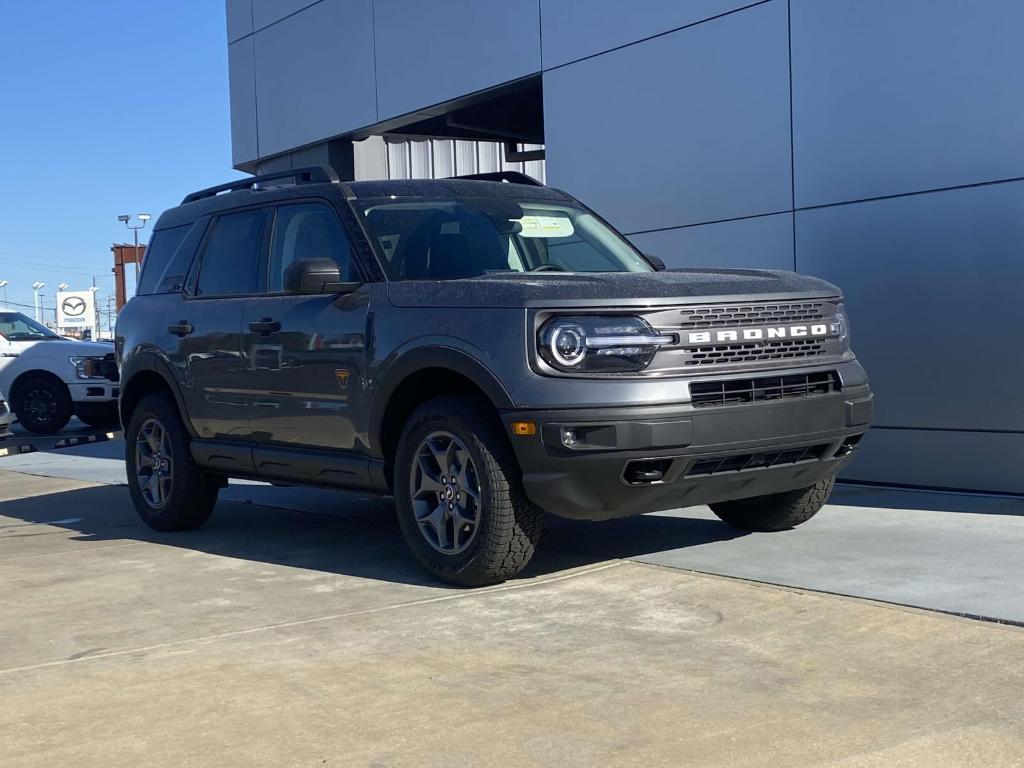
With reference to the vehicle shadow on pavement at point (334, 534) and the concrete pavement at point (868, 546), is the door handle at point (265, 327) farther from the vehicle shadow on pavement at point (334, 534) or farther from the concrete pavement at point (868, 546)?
the concrete pavement at point (868, 546)

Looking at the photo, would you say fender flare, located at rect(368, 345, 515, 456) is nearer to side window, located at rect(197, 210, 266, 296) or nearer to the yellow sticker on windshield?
the yellow sticker on windshield

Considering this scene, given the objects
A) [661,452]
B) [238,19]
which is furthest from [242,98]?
[661,452]

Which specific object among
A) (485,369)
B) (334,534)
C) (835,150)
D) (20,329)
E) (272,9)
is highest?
(272,9)

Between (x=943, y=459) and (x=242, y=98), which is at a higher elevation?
(x=242, y=98)

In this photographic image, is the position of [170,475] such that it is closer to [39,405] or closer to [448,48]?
[448,48]

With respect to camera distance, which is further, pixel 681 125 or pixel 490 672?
pixel 681 125

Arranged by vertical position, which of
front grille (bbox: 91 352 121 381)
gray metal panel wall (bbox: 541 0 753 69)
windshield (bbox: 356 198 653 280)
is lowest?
front grille (bbox: 91 352 121 381)

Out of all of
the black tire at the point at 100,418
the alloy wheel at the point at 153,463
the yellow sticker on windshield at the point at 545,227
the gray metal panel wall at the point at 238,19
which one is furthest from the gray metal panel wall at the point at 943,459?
the black tire at the point at 100,418

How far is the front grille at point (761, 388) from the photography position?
17.7 feet

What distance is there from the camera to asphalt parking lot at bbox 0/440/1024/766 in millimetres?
3684

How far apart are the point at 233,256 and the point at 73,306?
79.2 m

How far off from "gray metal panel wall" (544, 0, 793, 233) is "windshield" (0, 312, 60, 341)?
966cm

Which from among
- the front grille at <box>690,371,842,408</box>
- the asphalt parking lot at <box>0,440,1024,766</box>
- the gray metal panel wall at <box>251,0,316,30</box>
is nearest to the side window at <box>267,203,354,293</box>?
the asphalt parking lot at <box>0,440,1024,766</box>

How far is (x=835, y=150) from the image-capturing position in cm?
902
